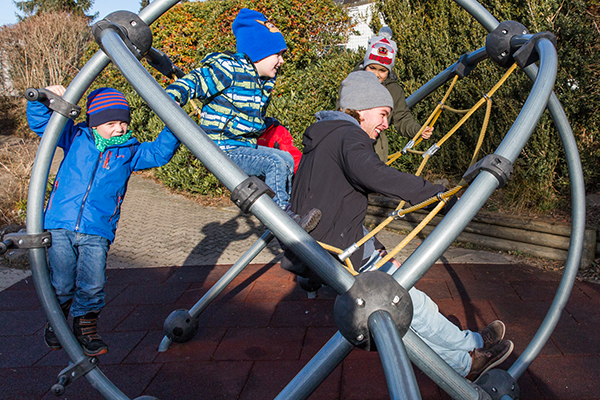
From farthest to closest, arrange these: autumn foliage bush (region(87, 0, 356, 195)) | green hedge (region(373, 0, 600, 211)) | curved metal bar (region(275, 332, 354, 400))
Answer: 1. autumn foliage bush (region(87, 0, 356, 195))
2. green hedge (region(373, 0, 600, 211))
3. curved metal bar (region(275, 332, 354, 400))

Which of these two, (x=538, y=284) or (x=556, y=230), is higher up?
(x=556, y=230)

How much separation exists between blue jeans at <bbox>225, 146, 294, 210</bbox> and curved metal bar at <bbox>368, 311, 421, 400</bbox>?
1394 millimetres

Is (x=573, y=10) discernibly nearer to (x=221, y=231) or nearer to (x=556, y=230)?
(x=556, y=230)

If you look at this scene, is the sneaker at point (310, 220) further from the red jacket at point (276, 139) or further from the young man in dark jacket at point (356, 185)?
the red jacket at point (276, 139)

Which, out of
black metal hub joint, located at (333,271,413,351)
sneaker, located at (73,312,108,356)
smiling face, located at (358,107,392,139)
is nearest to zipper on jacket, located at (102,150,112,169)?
sneaker, located at (73,312,108,356)

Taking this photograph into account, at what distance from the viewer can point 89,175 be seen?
2492 mm

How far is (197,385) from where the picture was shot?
2.51m

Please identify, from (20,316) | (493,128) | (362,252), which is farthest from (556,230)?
(20,316)

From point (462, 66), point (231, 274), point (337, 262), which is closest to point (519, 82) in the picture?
point (462, 66)

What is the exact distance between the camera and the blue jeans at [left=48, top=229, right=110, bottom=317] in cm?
243

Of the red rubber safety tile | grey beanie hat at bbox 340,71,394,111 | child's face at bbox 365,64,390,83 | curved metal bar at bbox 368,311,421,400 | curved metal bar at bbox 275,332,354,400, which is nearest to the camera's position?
curved metal bar at bbox 368,311,421,400

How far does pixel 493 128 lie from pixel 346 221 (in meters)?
3.68

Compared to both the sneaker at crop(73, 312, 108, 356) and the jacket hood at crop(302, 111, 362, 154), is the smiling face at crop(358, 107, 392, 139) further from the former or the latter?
the sneaker at crop(73, 312, 108, 356)

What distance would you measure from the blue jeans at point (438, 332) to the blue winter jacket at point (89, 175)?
1.42 meters
